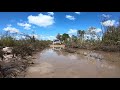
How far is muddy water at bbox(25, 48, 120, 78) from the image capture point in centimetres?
463

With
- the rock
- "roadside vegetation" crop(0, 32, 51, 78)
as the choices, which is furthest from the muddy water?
the rock

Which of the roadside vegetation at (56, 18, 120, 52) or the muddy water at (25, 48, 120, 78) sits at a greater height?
the roadside vegetation at (56, 18, 120, 52)

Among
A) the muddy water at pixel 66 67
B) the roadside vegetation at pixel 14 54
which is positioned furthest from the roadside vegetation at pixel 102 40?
the roadside vegetation at pixel 14 54

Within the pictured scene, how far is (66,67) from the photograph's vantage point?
5.13 meters

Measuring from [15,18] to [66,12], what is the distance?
1.01 m

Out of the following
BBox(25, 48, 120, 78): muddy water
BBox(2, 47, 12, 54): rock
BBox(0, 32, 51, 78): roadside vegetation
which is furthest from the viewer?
BBox(2, 47, 12, 54): rock

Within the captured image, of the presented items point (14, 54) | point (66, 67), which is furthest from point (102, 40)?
point (14, 54)

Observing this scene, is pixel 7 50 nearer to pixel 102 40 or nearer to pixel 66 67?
pixel 66 67

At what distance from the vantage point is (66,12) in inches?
180

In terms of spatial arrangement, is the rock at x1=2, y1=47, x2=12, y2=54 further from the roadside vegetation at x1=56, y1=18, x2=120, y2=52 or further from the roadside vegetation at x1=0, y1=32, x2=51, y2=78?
the roadside vegetation at x1=56, y1=18, x2=120, y2=52

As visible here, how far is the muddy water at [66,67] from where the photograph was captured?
4632mm
